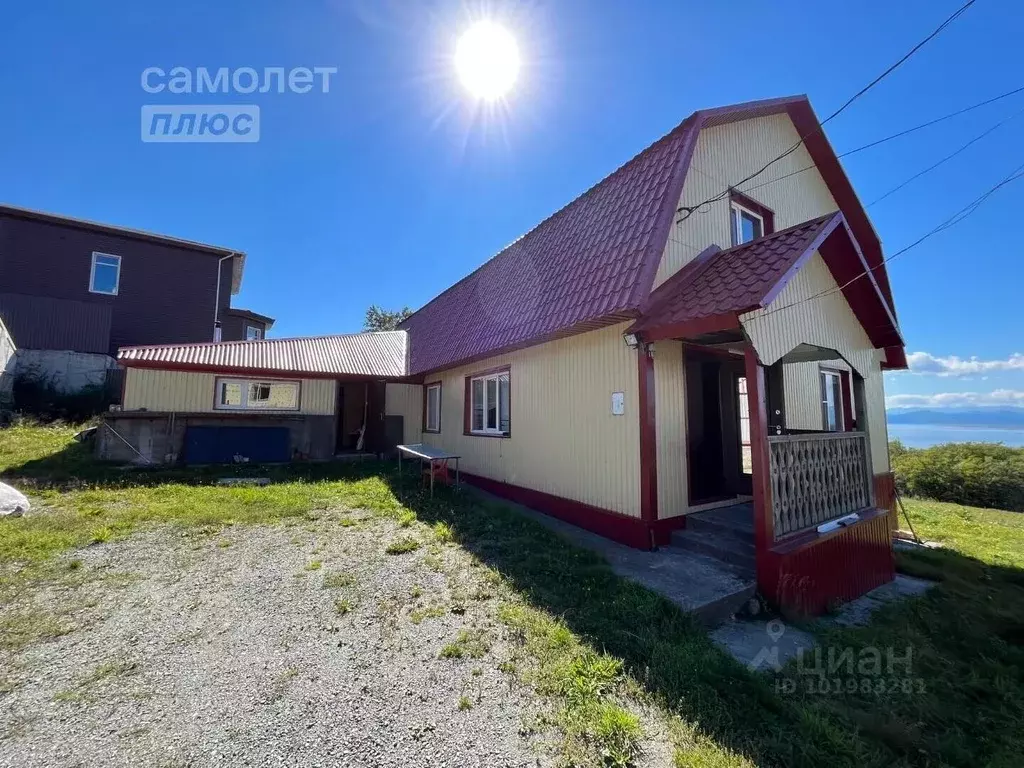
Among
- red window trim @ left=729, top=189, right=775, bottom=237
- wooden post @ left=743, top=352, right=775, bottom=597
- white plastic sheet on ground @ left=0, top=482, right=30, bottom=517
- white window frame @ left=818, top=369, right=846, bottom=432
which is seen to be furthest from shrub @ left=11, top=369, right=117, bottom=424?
white window frame @ left=818, top=369, right=846, bottom=432

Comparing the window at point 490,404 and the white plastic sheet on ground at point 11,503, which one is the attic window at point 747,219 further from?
the white plastic sheet on ground at point 11,503

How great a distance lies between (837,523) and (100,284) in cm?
2348

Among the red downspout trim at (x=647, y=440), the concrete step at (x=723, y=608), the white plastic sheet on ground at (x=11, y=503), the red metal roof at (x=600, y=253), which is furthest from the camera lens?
the white plastic sheet on ground at (x=11, y=503)

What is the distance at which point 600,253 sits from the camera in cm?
644

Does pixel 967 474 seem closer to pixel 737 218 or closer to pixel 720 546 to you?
pixel 737 218

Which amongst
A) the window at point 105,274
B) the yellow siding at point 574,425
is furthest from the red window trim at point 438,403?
the window at point 105,274

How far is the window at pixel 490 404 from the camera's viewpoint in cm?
862

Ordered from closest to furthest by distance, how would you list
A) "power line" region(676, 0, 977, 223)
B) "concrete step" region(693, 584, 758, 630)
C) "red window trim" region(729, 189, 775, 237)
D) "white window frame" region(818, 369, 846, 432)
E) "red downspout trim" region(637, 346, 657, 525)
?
1. "concrete step" region(693, 584, 758, 630)
2. "power line" region(676, 0, 977, 223)
3. "red downspout trim" region(637, 346, 657, 525)
4. "red window trim" region(729, 189, 775, 237)
5. "white window frame" region(818, 369, 846, 432)

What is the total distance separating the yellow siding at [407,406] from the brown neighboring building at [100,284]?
9.73 metres

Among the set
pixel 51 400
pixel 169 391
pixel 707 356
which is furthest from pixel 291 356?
pixel 707 356

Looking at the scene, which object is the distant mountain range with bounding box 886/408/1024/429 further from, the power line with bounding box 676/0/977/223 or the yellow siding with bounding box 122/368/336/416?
the yellow siding with bounding box 122/368/336/416

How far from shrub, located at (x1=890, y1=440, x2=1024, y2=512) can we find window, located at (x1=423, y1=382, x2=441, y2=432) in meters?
17.8

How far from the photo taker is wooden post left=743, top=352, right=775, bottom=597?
14.0 ft

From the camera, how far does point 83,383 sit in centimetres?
1508
